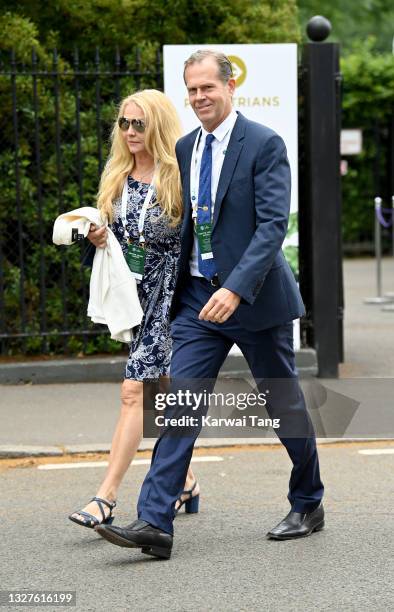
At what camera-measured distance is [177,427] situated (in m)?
5.25

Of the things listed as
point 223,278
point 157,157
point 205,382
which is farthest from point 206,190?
point 205,382

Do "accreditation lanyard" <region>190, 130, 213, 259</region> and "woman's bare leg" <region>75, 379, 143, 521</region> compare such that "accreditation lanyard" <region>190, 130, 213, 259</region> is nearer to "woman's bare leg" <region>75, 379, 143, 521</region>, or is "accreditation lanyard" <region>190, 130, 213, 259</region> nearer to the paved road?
"woman's bare leg" <region>75, 379, 143, 521</region>

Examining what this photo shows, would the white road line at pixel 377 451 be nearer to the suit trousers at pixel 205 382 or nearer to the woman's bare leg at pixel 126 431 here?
the suit trousers at pixel 205 382

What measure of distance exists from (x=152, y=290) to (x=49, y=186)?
4.59m

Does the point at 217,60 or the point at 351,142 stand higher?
the point at 217,60

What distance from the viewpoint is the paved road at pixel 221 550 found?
4.85 metres

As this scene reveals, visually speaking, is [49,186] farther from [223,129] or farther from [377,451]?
[223,129]

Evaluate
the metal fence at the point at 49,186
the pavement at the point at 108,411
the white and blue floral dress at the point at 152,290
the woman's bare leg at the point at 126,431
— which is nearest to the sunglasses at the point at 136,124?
the white and blue floral dress at the point at 152,290

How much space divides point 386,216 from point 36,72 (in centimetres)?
1345

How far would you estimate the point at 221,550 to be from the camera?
550 cm

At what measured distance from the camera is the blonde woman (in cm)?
564

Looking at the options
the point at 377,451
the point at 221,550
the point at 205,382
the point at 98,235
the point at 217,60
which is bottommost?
the point at 377,451

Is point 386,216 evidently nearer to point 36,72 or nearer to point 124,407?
point 36,72

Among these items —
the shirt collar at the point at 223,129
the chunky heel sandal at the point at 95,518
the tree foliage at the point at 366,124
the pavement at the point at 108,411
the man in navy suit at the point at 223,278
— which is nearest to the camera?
the man in navy suit at the point at 223,278
